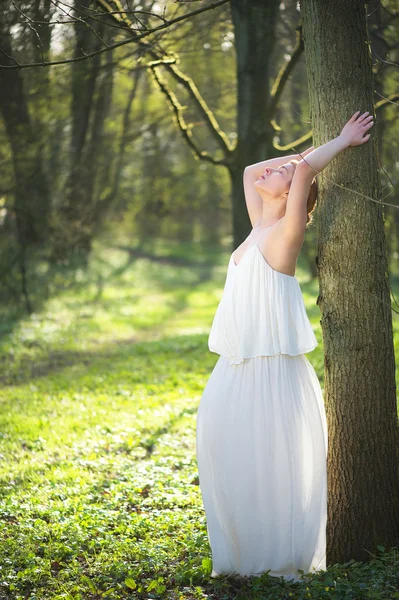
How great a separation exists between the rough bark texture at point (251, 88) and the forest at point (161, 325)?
0.03 metres

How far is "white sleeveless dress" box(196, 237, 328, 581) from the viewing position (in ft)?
12.1

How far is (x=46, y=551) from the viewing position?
13.7ft

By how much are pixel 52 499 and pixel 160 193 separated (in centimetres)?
1968

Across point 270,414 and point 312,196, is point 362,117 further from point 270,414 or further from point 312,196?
point 270,414

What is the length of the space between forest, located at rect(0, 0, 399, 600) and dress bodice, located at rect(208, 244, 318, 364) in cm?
28

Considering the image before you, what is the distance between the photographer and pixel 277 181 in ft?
12.3

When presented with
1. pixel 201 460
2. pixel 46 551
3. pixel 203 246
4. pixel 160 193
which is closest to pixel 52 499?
pixel 46 551

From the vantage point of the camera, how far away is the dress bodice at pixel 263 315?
369 centimetres

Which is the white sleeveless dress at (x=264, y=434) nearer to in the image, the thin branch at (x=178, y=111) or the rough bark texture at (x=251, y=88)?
the thin branch at (x=178, y=111)

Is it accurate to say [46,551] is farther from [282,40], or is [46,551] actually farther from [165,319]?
[165,319]

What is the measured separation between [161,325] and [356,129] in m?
11.4

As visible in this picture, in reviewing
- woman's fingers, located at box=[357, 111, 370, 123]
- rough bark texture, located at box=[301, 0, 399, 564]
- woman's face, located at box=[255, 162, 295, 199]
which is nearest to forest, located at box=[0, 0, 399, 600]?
rough bark texture, located at box=[301, 0, 399, 564]

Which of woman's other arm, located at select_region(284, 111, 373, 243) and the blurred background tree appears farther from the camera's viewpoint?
the blurred background tree

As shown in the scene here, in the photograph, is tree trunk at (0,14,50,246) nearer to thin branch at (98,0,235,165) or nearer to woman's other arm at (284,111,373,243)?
thin branch at (98,0,235,165)
